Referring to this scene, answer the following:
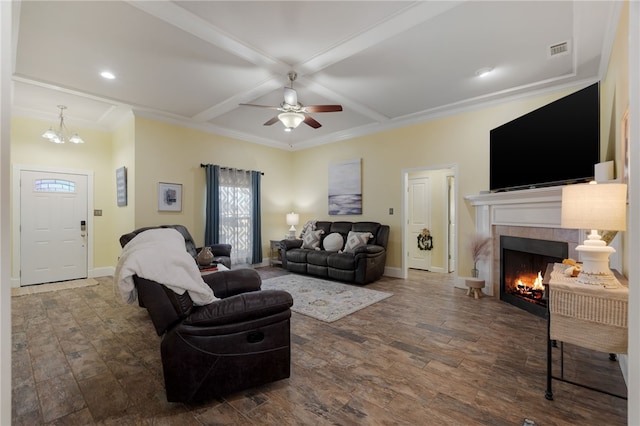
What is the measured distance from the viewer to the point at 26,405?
75.0 inches

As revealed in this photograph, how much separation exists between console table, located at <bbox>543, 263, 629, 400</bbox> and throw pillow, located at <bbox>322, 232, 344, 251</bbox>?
3.83 m

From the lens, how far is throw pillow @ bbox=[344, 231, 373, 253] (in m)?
5.20

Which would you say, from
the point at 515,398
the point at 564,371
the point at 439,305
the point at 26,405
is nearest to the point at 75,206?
the point at 26,405

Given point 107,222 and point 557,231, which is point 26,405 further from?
point 557,231

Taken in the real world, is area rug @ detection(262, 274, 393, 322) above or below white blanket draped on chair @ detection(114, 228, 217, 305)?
A: below

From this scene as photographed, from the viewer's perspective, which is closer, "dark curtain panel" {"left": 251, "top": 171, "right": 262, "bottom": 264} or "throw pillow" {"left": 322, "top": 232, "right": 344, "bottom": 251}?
"throw pillow" {"left": 322, "top": 232, "right": 344, "bottom": 251}

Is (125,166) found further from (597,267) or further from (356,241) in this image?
(597,267)

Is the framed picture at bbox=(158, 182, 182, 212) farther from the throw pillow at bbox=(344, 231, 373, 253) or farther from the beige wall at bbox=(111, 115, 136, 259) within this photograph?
the throw pillow at bbox=(344, 231, 373, 253)

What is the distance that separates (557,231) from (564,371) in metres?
1.68

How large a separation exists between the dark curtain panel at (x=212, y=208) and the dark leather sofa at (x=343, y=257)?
134cm

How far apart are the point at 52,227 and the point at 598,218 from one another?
7.20 metres

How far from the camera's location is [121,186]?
5.15 metres

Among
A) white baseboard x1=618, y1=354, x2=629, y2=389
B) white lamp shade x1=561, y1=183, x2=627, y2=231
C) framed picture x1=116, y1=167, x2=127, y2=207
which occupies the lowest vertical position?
white baseboard x1=618, y1=354, x2=629, y2=389

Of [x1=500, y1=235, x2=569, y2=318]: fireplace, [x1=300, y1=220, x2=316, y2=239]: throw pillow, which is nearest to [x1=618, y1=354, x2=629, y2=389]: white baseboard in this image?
[x1=500, y1=235, x2=569, y2=318]: fireplace
